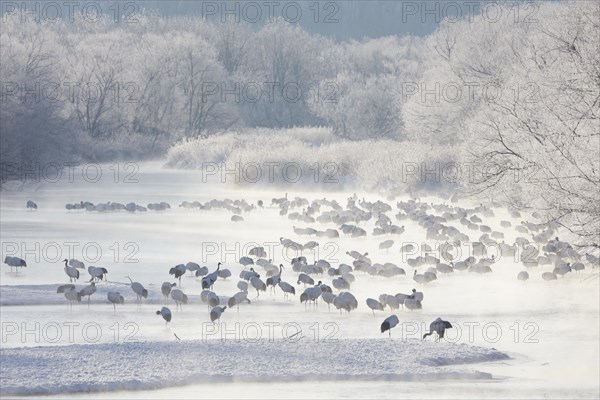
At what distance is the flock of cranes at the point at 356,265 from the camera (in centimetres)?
1497

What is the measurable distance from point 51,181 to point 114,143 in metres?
19.4

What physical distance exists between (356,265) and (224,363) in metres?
7.33

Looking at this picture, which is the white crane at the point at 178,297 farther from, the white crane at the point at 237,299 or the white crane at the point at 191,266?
the white crane at the point at 191,266

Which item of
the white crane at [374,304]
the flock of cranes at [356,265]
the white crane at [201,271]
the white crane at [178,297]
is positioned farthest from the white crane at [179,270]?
the white crane at [374,304]

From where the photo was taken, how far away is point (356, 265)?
18391 millimetres

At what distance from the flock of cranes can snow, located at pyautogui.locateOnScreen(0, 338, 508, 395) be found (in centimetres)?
109

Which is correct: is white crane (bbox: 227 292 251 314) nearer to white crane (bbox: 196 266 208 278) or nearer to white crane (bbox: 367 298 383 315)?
white crane (bbox: 367 298 383 315)

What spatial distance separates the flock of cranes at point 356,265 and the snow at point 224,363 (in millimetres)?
1090

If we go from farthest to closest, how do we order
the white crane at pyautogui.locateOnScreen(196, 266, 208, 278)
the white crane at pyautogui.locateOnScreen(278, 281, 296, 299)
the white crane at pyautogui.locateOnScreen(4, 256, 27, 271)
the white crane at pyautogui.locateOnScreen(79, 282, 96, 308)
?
the white crane at pyautogui.locateOnScreen(4, 256, 27, 271) → the white crane at pyautogui.locateOnScreen(196, 266, 208, 278) → the white crane at pyautogui.locateOnScreen(278, 281, 296, 299) → the white crane at pyautogui.locateOnScreen(79, 282, 96, 308)

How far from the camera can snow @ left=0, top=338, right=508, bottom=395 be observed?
10.6 meters

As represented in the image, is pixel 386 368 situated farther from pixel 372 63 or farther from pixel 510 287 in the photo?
pixel 372 63

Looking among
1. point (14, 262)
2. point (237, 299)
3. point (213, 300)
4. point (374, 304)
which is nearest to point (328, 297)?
point (374, 304)

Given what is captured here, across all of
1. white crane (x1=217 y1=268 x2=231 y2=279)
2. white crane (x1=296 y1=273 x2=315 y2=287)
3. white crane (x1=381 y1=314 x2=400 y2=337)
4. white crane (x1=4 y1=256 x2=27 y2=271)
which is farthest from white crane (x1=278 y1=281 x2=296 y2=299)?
white crane (x1=4 y1=256 x2=27 y2=271)

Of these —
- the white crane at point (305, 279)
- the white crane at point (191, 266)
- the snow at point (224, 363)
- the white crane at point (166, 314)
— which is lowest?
the snow at point (224, 363)
